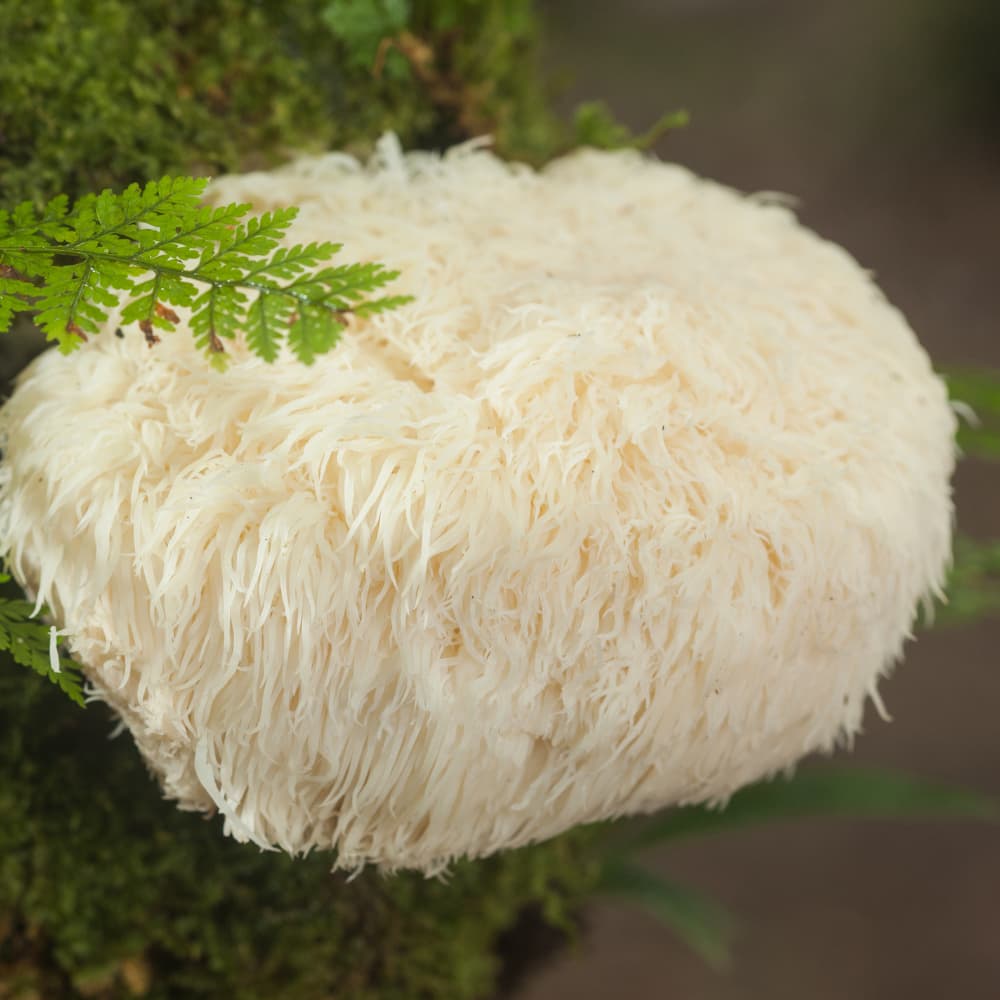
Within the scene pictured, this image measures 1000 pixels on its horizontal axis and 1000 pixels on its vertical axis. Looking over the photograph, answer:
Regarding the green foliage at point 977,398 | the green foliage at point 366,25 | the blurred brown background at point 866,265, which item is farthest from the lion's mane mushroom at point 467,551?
the blurred brown background at point 866,265

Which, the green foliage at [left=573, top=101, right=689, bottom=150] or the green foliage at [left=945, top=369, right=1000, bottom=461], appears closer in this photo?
the green foliage at [left=573, top=101, right=689, bottom=150]

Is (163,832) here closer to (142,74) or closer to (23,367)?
(23,367)

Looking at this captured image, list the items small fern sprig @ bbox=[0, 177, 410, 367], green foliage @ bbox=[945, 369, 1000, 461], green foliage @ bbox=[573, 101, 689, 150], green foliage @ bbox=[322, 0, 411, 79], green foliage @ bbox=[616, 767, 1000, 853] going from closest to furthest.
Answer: small fern sprig @ bbox=[0, 177, 410, 367], green foliage @ bbox=[322, 0, 411, 79], green foliage @ bbox=[573, 101, 689, 150], green foliage @ bbox=[945, 369, 1000, 461], green foliage @ bbox=[616, 767, 1000, 853]

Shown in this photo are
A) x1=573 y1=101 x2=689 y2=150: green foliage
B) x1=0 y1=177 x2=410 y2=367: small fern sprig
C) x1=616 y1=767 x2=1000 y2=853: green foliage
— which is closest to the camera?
x1=0 y1=177 x2=410 y2=367: small fern sprig

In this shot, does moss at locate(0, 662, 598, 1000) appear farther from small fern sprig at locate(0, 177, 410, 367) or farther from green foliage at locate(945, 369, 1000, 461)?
green foliage at locate(945, 369, 1000, 461)

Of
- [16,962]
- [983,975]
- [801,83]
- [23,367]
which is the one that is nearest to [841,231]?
[801,83]

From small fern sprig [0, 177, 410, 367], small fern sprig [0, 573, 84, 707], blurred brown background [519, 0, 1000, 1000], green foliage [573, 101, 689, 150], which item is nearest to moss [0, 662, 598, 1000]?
small fern sprig [0, 573, 84, 707]
